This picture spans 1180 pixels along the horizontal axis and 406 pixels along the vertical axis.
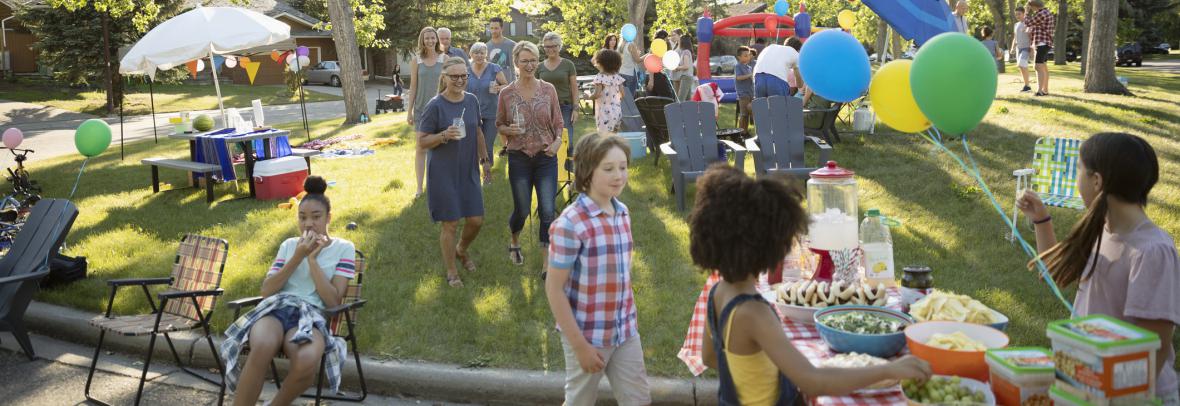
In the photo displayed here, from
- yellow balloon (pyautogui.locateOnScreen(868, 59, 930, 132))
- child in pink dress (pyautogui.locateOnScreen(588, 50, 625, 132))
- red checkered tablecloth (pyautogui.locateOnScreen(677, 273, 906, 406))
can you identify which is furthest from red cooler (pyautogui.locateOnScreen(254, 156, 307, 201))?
yellow balloon (pyautogui.locateOnScreen(868, 59, 930, 132))

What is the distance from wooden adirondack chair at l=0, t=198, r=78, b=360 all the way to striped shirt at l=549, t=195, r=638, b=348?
4.13m

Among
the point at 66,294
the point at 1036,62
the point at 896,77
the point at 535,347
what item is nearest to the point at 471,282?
the point at 535,347

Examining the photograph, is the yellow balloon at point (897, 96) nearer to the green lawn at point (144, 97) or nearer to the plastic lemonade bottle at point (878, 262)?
the plastic lemonade bottle at point (878, 262)

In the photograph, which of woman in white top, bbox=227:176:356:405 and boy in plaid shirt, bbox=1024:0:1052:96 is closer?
woman in white top, bbox=227:176:356:405

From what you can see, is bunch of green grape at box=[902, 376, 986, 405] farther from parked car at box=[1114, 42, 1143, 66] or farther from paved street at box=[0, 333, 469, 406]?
parked car at box=[1114, 42, 1143, 66]

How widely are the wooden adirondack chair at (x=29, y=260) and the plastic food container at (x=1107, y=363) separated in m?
5.88

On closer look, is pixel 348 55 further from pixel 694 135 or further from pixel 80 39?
pixel 80 39

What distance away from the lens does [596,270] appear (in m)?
3.40

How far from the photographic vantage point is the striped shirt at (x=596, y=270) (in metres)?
3.35

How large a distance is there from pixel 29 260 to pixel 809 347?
18.5ft

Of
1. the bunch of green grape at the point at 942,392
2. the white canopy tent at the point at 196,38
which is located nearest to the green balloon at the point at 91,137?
the white canopy tent at the point at 196,38

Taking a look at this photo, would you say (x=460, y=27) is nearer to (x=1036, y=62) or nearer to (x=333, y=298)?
(x=1036, y=62)

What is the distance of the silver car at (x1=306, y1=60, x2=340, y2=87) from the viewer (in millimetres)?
42156

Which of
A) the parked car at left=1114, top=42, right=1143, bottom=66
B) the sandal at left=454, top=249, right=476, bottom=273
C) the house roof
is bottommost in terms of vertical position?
the sandal at left=454, top=249, right=476, bottom=273
